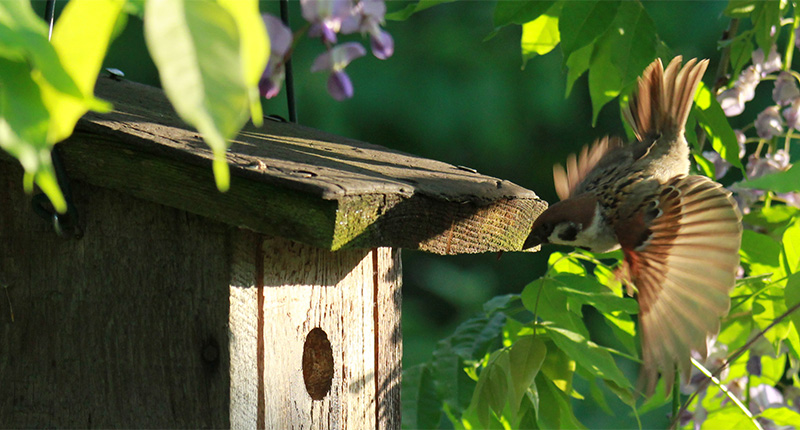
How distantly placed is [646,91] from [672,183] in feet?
0.78

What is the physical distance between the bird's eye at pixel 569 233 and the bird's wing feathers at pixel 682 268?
7cm

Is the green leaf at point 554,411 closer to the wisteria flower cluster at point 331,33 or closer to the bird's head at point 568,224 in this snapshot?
the bird's head at point 568,224

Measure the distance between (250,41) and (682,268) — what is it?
2.62ft

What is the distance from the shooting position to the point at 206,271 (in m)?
0.83

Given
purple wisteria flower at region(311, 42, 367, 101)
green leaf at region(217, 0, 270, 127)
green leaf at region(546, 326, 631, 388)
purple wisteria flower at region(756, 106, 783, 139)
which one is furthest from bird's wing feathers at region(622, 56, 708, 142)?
green leaf at region(217, 0, 270, 127)

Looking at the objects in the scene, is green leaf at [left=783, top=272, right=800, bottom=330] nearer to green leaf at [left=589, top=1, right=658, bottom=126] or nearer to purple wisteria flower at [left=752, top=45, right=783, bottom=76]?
green leaf at [left=589, top=1, right=658, bottom=126]

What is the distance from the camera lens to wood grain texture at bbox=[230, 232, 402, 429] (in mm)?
832

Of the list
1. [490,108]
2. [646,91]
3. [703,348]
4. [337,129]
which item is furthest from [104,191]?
[490,108]

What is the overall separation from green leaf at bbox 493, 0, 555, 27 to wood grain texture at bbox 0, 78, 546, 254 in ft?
0.71

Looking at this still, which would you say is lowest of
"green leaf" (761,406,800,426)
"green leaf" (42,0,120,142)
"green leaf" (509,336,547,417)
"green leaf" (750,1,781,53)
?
"green leaf" (761,406,800,426)

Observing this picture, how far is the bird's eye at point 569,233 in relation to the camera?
3.48 feet

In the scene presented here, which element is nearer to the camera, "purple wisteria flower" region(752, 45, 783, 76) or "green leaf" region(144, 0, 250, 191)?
"green leaf" region(144, 0, 250, 191)

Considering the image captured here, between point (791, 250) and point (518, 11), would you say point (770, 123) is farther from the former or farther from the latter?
point (518, 11)

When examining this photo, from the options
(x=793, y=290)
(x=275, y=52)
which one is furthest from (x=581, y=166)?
(x=275, y=52)
